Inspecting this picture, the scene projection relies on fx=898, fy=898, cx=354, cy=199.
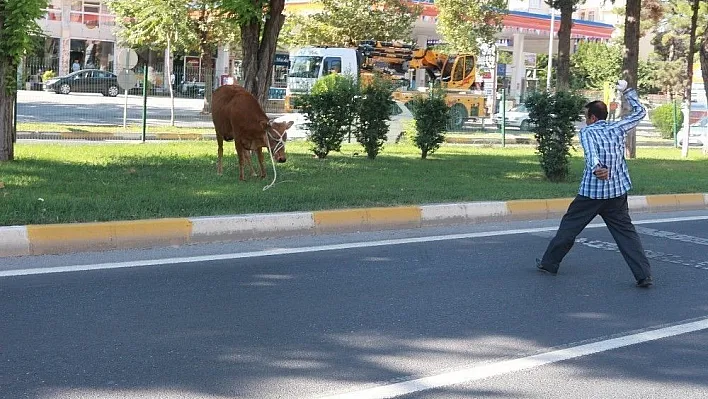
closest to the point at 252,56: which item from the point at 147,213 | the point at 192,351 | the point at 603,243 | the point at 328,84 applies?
the point at 328,84

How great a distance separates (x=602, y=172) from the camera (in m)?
7.66

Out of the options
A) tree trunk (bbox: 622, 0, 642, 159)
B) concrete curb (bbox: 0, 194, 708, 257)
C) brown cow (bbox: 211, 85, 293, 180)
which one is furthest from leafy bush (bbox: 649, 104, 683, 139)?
brown cow (bbox: 211, 85, 293, 180)

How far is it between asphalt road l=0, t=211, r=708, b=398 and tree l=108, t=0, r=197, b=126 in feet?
78.5

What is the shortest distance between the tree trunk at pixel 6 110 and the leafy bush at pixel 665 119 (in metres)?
26.1

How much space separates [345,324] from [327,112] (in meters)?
10.0

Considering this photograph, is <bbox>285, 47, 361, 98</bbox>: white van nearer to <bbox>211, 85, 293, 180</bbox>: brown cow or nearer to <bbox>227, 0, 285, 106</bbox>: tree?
<bbox>227, 0, 285, 106</bbox>: tree

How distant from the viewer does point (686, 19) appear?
140 feet

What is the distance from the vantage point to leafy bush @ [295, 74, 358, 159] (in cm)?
1598

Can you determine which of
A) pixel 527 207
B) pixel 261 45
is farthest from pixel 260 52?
pixel 527 207

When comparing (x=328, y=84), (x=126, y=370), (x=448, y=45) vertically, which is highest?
(x=448, y=45)

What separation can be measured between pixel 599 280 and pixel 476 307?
173cm

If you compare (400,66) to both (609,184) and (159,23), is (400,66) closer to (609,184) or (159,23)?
(159,23)

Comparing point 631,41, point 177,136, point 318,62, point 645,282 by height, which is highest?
point 318,62

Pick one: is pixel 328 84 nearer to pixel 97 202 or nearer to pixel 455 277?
pixel 97 202
